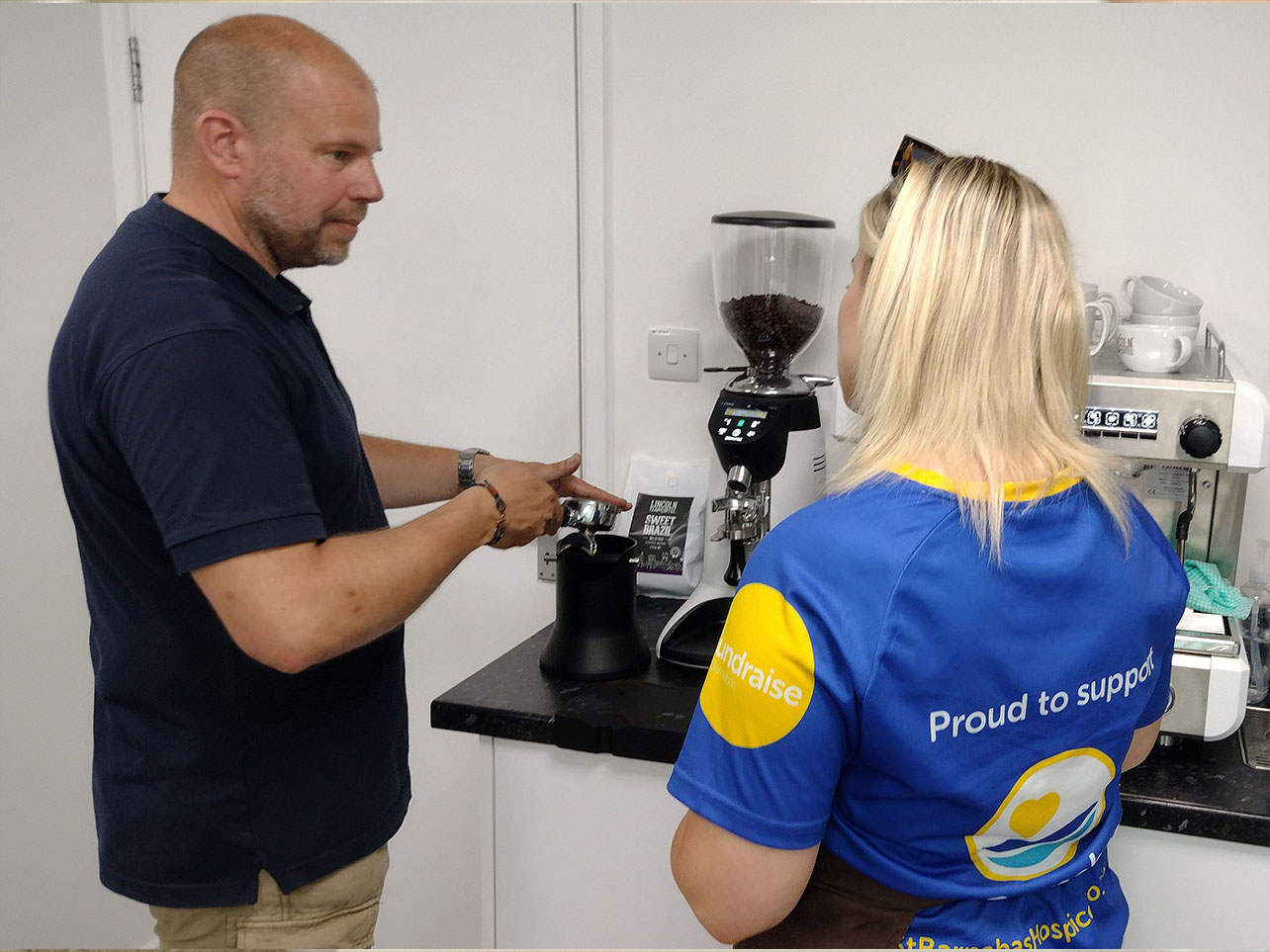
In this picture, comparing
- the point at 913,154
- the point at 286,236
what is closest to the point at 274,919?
the point at 286,236

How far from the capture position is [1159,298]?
1680 mm

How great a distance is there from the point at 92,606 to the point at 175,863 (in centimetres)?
30

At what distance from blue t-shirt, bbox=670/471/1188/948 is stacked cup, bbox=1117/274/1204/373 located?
0.48 meters

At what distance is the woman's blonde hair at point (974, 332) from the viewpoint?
0.98 meters

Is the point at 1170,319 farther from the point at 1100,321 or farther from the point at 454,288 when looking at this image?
the point at 454,288

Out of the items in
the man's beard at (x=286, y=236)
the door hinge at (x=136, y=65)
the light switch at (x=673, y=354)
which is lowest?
the light switch at (x=673, y=354)

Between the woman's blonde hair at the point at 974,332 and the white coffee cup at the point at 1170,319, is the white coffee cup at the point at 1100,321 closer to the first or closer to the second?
the white coffee cup at the point at 1170,319

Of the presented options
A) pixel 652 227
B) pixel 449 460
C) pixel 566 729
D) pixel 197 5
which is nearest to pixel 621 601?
pixel 566 729

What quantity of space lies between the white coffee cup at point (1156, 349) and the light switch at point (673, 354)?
2.58ft

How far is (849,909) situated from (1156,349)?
835mm

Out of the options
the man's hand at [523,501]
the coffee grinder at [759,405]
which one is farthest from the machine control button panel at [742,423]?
the man's hand at [523,501]

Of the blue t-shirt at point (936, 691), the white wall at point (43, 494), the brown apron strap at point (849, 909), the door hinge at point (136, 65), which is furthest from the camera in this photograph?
the door hinge at point (136, 65)

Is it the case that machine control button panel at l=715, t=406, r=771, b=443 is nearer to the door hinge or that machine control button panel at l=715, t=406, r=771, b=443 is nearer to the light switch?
the light switch

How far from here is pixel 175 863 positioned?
1304mm
